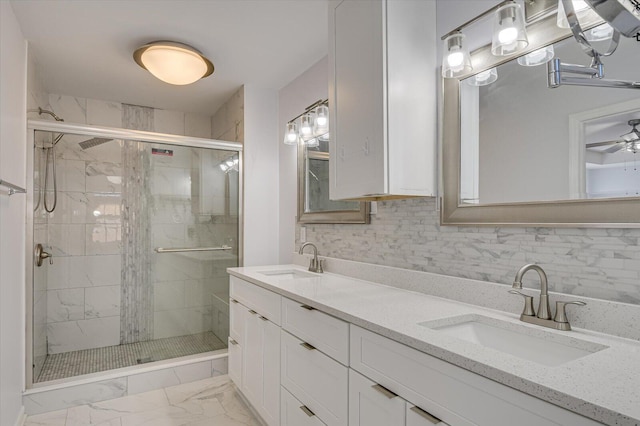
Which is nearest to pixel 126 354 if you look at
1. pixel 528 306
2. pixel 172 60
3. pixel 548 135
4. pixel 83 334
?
pixel 83 334

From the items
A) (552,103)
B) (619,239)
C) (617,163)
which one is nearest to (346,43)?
(552,103)

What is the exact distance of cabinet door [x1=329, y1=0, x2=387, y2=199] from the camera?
1.60 metres

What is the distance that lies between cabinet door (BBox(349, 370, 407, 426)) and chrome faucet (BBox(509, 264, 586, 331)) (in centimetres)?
51

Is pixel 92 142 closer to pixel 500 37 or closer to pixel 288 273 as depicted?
pixel 288 273

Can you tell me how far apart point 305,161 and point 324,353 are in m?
1.64

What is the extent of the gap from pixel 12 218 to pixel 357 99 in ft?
6.71

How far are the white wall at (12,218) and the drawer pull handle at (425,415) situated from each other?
204cm

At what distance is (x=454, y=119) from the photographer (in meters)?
1.62

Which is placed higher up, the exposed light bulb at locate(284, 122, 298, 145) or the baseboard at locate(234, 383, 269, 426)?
the exposed light bulb at locate(284, 122, 298, 145)

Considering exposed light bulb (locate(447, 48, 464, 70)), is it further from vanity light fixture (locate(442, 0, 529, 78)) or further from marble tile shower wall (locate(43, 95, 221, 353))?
marble tile shower wall (locate(43, 95, 221, 353))

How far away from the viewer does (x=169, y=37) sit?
2352 millimetres

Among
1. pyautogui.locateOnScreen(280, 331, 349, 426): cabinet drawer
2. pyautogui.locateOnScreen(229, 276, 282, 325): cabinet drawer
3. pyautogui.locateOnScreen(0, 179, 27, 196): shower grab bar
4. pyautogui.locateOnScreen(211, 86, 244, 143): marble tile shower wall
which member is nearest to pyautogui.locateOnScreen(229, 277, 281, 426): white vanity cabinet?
pyautogui.locateOnScreen(229, 276, 282, 325): cabinet drawer

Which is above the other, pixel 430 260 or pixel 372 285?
pixel 430 260

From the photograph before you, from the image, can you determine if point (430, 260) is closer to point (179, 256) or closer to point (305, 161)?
point (305, 161)
